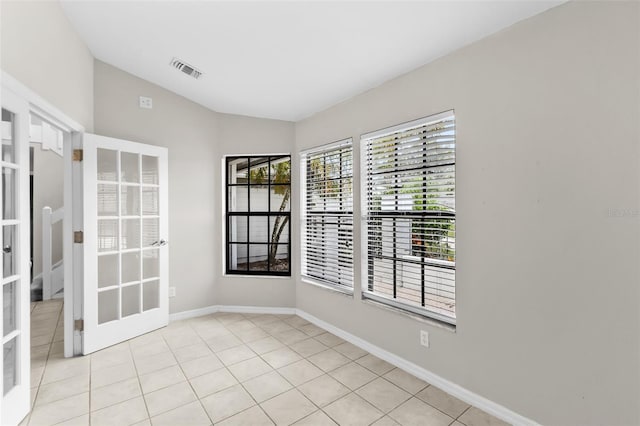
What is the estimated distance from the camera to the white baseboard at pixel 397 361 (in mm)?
1991

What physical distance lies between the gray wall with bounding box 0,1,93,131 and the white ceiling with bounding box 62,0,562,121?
165 mm

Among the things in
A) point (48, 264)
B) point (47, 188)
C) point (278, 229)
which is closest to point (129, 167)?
point (278, 229)

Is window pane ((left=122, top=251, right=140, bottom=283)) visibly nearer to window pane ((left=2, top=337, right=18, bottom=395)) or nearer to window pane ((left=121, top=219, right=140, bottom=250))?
window pane ((left=121, top=219, right=140, bottom=250))

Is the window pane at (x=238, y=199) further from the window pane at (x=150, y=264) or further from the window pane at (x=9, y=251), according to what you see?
the window pane at (x=9, y=251)

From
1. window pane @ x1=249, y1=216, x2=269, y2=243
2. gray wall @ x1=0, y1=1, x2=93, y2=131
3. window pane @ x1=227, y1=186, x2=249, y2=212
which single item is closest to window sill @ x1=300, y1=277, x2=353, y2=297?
window pane @ x1=249, y1=216, x2=269, y2=243

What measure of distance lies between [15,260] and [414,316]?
277 cm

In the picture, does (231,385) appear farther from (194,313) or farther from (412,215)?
(412,215)

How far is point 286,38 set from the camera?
2309mm

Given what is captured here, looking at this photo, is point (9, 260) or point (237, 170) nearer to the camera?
point (9, 260)

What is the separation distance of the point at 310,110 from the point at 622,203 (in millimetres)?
2816

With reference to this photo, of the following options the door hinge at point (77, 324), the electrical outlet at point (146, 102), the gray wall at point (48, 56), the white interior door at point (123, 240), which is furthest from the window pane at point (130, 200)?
the door hinge at point (77, 324)

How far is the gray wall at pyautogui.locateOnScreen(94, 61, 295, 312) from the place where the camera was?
3479 millimetres

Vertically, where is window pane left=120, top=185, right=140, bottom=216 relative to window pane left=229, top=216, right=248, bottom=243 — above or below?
above

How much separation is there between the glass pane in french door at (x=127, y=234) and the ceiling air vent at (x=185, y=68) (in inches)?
39.9
